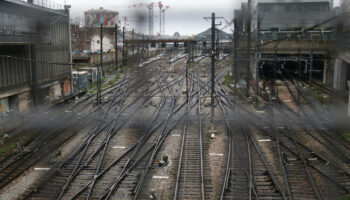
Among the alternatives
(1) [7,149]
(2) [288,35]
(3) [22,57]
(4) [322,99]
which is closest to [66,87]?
(3) [22,57]

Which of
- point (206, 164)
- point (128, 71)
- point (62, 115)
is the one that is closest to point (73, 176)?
point (206, 164)

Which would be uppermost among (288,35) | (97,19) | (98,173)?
(97,19)

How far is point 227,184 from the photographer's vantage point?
5.45 m

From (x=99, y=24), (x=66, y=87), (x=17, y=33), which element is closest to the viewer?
(x=17, y=33)

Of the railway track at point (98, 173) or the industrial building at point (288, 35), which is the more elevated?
the industrial building at point (288, 35)

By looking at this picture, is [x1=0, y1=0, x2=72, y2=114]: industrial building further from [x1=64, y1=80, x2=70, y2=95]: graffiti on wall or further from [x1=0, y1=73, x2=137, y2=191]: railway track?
[x1=64, y1=80, x2=70, y2=95]: graffiti on wall

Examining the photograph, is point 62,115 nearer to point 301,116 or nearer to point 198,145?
point 198,145

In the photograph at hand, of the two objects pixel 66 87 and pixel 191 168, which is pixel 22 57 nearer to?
pixel 66 87

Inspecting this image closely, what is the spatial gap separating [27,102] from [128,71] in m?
10.0

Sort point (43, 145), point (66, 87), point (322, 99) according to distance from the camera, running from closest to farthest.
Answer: point (43, 145) < point (322, 99) < point (66, 87)

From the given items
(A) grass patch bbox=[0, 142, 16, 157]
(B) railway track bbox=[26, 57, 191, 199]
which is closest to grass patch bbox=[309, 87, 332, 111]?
(B) railway track bbox=[26, 57, 191, 199]

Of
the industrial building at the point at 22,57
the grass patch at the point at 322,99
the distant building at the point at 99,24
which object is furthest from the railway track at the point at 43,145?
the distant building at the point at 99,24

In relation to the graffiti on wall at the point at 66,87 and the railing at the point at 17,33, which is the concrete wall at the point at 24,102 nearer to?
the railing at the point at 17,33

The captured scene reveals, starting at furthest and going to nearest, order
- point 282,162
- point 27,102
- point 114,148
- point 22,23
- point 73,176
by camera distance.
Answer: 1. point 27,102
2. point 22,23
3. point 114,148
4. point 282,162
5. point 73,176
